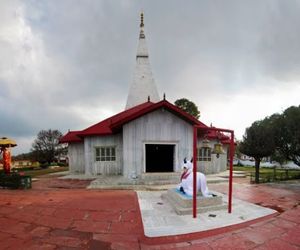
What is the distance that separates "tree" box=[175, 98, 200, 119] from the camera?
3216 centimetres

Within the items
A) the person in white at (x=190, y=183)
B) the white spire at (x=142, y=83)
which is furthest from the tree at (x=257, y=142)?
the white spire at (x=142, y=83)

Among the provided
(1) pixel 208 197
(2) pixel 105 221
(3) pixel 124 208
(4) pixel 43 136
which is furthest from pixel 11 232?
(4) pixel 43 136

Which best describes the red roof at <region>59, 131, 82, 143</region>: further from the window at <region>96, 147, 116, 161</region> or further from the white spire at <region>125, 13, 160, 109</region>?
the white spire at <region>125, 13, 160, 109</region>

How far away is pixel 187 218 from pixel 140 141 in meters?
7.20

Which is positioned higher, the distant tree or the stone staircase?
the distant tree

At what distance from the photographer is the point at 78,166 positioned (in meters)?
18.8

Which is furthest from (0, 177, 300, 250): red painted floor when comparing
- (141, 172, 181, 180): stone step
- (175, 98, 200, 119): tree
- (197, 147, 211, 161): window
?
(175, 98, 200, 119): tree

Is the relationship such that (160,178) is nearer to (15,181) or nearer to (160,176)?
(160,176)

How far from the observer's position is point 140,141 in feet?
44.6

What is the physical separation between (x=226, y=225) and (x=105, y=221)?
3.19 metres

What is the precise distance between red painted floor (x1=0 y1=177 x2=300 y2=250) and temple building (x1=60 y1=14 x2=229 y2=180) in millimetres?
3161

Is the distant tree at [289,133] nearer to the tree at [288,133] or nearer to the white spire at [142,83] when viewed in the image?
the tree at [288,133]

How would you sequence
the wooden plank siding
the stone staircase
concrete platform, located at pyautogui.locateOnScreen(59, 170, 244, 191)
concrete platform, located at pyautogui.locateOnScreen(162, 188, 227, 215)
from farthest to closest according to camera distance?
the wooden plank siding
the stone staircase
concrete platform, located at pyautogui.locateOnScreen(59, 170, 244, 191)
concrete platform, located at pyautogui.locateOnScreen(162, 188, 227, 215)

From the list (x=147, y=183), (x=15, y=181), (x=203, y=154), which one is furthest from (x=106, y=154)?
(x=203, y=154)
